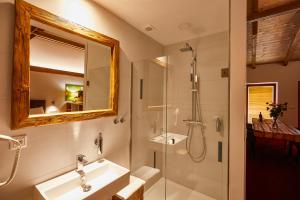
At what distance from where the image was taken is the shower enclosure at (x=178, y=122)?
2.16 metres

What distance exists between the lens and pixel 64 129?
1.40 metres

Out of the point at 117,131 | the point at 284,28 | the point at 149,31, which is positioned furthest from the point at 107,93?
the point at 284,28

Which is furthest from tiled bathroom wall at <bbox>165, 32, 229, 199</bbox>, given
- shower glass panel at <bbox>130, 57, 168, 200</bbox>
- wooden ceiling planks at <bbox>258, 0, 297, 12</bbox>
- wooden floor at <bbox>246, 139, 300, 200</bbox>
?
wooden ceiling planks at <bbox>258, 0, 297, 12</bbox>

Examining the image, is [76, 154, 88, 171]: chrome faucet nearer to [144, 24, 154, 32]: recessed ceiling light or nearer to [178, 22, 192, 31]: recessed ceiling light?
[144, 24, 154, 32]: recessed ceiling light

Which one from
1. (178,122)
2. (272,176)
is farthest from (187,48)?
(272,176)

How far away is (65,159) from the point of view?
4.65ft

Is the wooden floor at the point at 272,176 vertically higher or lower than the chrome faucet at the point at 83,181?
lower

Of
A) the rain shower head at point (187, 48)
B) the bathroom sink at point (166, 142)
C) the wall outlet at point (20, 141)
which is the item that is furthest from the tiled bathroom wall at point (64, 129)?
the rain shower head at point (187, 48)

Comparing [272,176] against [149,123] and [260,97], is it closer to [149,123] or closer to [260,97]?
[149,123]

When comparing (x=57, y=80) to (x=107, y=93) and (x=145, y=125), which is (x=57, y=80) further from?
(x=145, y=125)

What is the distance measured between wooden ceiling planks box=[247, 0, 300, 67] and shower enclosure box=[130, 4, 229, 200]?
1051mm

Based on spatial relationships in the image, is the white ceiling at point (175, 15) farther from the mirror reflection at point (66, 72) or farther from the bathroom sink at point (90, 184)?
the bathroom sink at point (90, 184)

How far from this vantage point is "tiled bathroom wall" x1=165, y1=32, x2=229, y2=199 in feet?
6.73

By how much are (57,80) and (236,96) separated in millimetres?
1663
